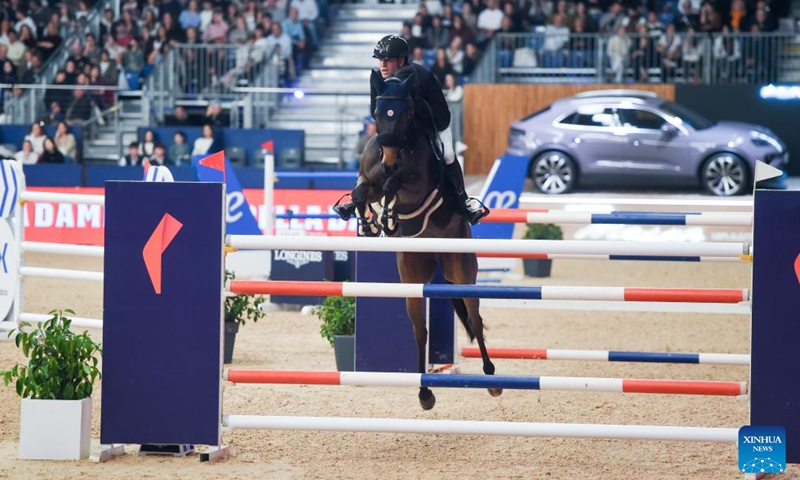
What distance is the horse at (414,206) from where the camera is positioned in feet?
21.7

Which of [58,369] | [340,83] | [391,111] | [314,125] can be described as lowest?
[58,369]

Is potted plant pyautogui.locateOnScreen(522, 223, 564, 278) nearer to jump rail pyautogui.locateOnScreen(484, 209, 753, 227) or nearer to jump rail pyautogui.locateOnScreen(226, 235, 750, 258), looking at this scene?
jump rail pyautogui.locateOnScreen(484, 209, 753, 227)

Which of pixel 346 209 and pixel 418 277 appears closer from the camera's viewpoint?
pixel 346 209

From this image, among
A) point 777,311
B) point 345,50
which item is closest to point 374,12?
point 345,50

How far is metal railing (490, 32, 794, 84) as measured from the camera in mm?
20703

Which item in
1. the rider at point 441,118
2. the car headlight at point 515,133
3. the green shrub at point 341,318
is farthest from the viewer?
the car headlight at point 515,133

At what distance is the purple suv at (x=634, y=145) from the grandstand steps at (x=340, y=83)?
2908mm

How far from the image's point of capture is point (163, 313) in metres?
5.65

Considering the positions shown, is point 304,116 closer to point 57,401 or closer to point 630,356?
point 630,356

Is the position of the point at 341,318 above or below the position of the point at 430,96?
below

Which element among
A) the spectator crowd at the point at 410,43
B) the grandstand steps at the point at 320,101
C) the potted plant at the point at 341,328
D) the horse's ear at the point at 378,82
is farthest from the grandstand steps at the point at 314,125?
the horse's ear at the point at 378,82

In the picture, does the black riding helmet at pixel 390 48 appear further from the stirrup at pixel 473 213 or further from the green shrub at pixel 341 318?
the green shrub at pixel 341 318

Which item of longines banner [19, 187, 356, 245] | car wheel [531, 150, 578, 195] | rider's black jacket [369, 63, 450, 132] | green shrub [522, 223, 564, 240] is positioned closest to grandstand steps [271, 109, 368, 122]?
car wheel [531, 150, 578, 195]

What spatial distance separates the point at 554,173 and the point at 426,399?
13.2 meters
